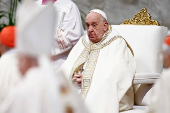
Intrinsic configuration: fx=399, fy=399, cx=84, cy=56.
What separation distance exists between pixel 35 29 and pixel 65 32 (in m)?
3.84

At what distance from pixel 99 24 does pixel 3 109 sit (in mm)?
3400

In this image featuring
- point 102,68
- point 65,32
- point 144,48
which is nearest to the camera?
point 102,68

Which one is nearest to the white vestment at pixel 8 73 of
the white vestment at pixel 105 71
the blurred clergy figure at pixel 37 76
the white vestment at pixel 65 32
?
the blurred clergy figure at pixel 37 76

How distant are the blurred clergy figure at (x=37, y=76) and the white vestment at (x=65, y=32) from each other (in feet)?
12.2

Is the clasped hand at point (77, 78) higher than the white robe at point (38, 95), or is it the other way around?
the clasped hand at point (77, 78)

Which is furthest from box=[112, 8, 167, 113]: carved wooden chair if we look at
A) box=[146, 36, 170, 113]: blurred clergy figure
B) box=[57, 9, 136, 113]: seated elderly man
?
box=[146, 36, 170, 113]: blurred clergy figure

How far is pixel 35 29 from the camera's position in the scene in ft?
7.85

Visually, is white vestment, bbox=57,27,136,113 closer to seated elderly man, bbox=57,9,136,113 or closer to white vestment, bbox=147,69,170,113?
seated elderly man, bbox=57,9,136,113

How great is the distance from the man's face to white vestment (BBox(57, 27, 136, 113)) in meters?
0.07

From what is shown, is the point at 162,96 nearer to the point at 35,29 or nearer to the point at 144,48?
the point at 35,29

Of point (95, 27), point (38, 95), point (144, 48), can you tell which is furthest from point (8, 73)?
point (144, 48)

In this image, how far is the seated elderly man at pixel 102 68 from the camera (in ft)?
16.2

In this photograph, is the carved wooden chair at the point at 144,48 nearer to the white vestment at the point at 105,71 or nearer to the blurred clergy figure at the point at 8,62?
the white vestment at the point at 105,71

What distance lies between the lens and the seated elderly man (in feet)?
16.2
